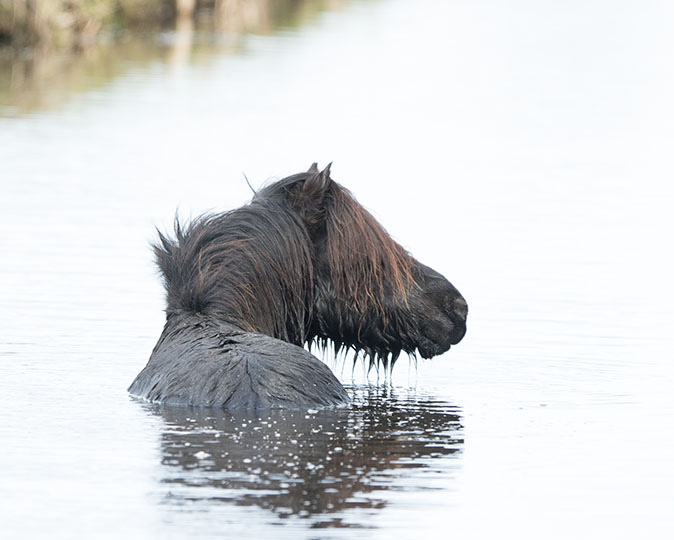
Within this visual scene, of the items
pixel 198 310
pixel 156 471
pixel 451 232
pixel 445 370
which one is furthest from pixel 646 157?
pixel 156 471

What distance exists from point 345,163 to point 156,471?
1259 centimetres

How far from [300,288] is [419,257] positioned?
523 centimetres

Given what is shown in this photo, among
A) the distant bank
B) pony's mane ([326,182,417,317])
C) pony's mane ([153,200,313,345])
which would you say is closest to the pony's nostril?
pony's mane ([326,182,417,317])

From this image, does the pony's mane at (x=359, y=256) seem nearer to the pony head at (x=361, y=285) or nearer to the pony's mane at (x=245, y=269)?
the pony head at (x=361, y=285)

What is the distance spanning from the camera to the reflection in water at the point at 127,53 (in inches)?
932

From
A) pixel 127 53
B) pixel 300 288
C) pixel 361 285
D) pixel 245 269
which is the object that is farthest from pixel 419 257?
pixel 127 53

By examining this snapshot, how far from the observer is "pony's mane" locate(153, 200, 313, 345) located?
278 inches

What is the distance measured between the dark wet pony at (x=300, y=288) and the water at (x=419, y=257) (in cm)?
29

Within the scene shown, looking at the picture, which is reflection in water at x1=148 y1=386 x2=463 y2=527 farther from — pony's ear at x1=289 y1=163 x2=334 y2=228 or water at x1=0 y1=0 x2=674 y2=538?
pony's ear at x1=289 y1=163 x2=334 y2=228

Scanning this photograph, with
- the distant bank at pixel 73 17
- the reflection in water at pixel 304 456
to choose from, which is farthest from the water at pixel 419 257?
the distant bank at pixel 73 17

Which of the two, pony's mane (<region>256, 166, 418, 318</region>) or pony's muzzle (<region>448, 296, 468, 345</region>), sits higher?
pony's mane (<region>256, 166, 418, 318</region>)

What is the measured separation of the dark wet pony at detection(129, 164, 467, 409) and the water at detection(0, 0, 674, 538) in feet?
0.94

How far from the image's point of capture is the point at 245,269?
23.3 ft

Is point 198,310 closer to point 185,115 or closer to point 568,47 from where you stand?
point 185,115
